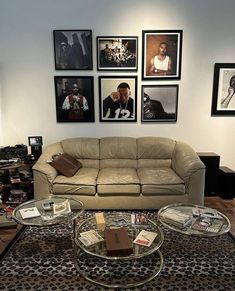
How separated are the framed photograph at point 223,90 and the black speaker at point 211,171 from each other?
707 millimetres

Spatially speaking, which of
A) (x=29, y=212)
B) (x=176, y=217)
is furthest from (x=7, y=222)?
(x=176, y=217)

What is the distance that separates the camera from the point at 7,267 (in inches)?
83.9

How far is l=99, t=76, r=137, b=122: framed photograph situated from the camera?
3.95 metres

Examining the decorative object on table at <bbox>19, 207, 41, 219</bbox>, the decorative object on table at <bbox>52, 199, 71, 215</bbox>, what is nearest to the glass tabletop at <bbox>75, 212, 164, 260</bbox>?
the decorative object on table at <bbox>52, 199, 71, 215</bbox>

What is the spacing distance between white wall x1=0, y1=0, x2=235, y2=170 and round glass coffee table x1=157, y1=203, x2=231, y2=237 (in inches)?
69.8

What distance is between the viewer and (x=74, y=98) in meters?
4.00

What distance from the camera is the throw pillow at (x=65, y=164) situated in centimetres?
338

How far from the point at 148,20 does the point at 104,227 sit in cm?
291

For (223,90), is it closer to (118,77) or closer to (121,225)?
(118,77)

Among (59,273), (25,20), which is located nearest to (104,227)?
A: (59,273)

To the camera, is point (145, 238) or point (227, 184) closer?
point (145, 238)

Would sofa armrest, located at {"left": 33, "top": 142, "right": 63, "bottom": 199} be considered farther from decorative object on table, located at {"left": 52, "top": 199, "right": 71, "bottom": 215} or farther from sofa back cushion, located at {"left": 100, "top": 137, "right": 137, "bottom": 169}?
sofa back cushion, located at {"left": 100, "top": 137, "right": 137, "bottom": 169}

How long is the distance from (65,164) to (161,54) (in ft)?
6.79

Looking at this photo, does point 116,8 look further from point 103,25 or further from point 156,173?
point 156,173
